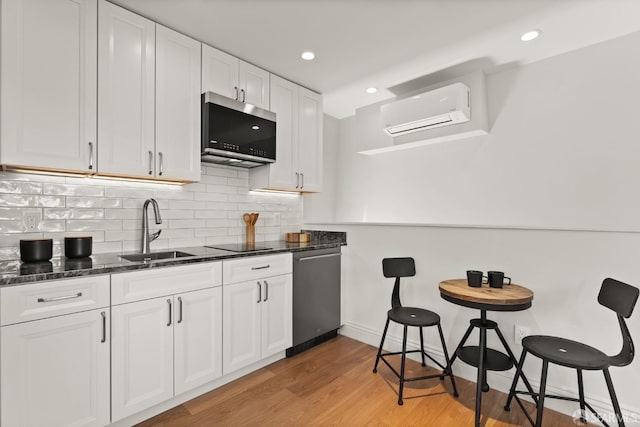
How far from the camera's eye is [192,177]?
2.40m

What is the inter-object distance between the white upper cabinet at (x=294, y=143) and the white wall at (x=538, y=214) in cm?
64

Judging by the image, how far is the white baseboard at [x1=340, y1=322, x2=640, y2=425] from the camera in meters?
1.92

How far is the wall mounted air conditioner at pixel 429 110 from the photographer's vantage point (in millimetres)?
2719

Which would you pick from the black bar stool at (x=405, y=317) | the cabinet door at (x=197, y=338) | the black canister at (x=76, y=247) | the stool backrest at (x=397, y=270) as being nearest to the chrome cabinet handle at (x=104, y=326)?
the cabinet door at (x=197, y=338)

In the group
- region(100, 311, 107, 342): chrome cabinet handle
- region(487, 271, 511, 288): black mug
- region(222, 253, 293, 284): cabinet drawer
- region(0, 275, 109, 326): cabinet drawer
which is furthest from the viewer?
region(222, 253, 293, 284): cabinet drawer

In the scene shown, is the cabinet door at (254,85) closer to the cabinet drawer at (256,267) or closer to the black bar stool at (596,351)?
the cabinet drawer at (256,267)

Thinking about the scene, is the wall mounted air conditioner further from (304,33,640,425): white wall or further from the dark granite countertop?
the dark granite countertop

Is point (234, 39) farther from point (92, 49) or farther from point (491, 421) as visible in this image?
point (491, 421)

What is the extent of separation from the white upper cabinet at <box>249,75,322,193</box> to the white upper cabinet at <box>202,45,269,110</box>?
5.5 inches

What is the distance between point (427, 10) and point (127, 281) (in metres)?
2.46

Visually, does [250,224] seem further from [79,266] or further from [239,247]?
[79,266]

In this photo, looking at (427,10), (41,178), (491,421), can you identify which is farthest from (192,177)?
(491,421)

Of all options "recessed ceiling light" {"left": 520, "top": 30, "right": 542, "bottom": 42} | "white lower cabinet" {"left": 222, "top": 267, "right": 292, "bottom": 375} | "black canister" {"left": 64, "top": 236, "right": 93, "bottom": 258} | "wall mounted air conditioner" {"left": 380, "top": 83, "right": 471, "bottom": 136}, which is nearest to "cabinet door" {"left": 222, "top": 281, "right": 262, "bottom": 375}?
"white lower cabinet" {"left": 222, "top": 267, "right": 292, "bottom": 375}

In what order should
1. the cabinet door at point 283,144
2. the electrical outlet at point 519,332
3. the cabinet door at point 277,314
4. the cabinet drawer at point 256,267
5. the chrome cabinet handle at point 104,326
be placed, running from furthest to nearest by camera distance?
the cabinet door at point 283,144, the cabinet door at point 277,314, the cabinet drawer at point 256,267, the electrical outlet at point 519,332, the chrome cabinet handle at point 104,326
